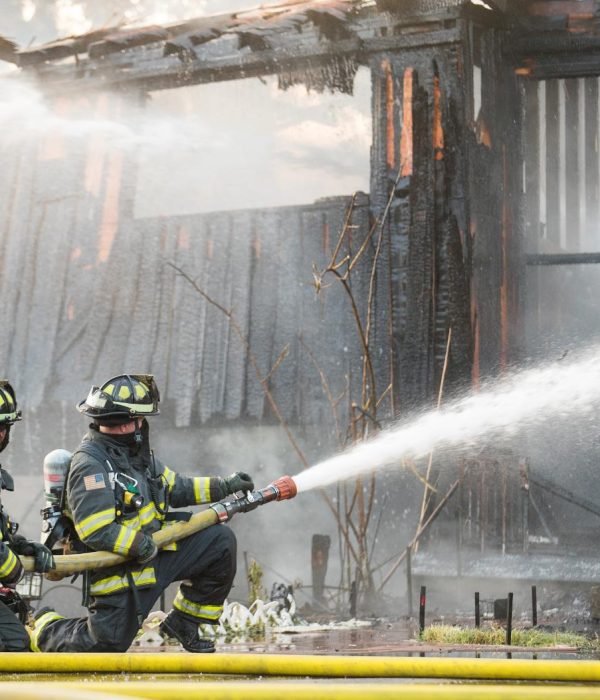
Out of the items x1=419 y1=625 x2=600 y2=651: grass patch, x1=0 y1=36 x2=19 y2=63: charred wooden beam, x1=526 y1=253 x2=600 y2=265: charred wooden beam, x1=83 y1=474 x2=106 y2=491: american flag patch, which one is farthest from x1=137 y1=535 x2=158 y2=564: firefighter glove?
x1=0 y1=36 x2=19 y2=63: charred wooden beam

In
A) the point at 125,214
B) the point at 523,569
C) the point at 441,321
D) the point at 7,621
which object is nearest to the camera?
the point at 7,621

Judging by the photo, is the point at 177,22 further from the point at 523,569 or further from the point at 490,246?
the point at 523,569

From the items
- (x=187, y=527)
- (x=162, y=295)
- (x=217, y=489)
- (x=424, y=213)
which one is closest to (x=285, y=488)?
(x=217, y=489)

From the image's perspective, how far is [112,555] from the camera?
5.52m

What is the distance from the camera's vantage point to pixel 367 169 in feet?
39.8

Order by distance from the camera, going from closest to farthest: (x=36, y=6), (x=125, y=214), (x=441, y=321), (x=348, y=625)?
(x=348, y=625) < (x=441, y=321) < (x=125, y=214) < (x=36, y=6)

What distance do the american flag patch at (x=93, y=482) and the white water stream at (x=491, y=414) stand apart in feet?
14.3

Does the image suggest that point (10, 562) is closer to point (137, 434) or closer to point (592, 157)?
point (137, 434)

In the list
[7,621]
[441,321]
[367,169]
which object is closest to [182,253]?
[367,169]

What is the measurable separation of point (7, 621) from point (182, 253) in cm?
756

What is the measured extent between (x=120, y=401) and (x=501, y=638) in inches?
126

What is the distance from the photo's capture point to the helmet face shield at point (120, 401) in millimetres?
5715

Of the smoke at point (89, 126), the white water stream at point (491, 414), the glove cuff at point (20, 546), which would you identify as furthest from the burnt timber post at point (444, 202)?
the glove cuff at point (20, 546)

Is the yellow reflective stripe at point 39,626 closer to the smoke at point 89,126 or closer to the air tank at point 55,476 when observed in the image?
the air tank at point 55,476
